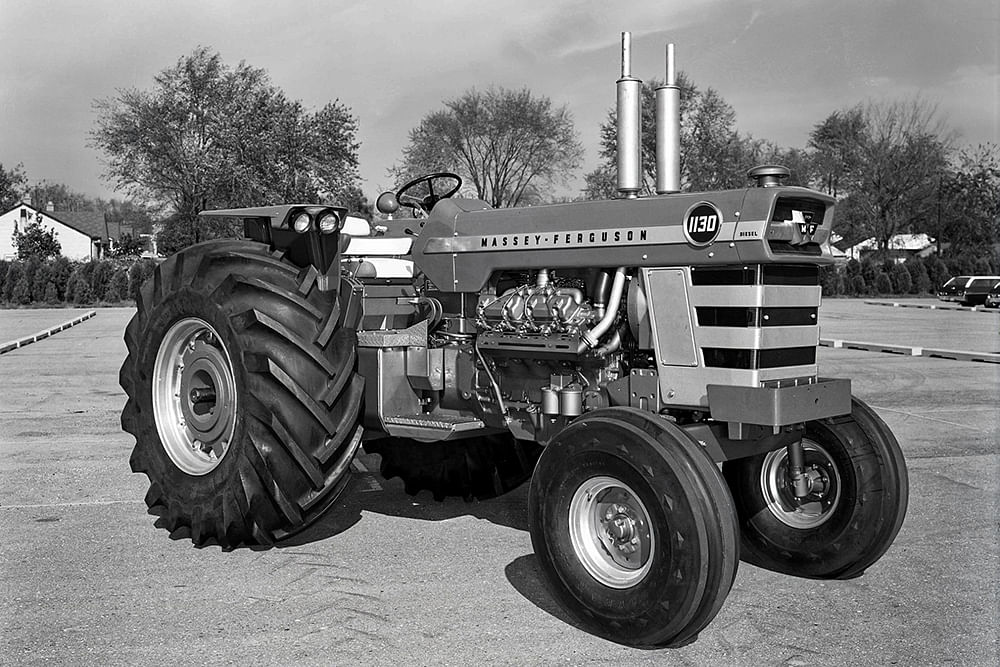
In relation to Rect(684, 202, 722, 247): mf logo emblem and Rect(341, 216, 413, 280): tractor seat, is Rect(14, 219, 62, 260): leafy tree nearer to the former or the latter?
Rect(341, 216, 413, 280): tractor seat

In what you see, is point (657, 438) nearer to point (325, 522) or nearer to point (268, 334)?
point (268, 334)

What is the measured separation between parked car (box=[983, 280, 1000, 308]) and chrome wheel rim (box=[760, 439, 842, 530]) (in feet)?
108

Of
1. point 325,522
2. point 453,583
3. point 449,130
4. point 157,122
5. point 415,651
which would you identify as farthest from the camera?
point 449,130

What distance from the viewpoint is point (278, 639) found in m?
3.93

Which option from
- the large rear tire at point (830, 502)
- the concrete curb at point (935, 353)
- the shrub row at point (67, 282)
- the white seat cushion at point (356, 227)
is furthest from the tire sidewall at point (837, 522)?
the shrub row at point (67, 282)

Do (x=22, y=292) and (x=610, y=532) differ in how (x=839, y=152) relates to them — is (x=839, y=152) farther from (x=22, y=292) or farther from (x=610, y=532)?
(x=610, y=532)

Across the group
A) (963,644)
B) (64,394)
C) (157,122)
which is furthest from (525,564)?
(157,122)

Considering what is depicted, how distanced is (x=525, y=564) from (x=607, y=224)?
1751 mm

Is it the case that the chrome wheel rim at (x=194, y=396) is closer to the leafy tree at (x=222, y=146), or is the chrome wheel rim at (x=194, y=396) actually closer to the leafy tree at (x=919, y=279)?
the leafy tree at (x=222, y=146)

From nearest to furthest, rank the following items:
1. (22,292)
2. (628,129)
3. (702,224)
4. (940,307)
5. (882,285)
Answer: (702,224)
(628,129)
(940,307)
(22,292)
(882,285)

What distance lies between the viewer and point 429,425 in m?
5.18

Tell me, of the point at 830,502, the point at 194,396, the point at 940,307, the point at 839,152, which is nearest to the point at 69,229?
the point at 839,152

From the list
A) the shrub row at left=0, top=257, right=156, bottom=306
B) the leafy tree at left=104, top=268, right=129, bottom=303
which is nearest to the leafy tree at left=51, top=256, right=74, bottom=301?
the shrub row at left=0, top=257, right=156, bottom=306

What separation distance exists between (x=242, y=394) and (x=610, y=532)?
6.43ft
